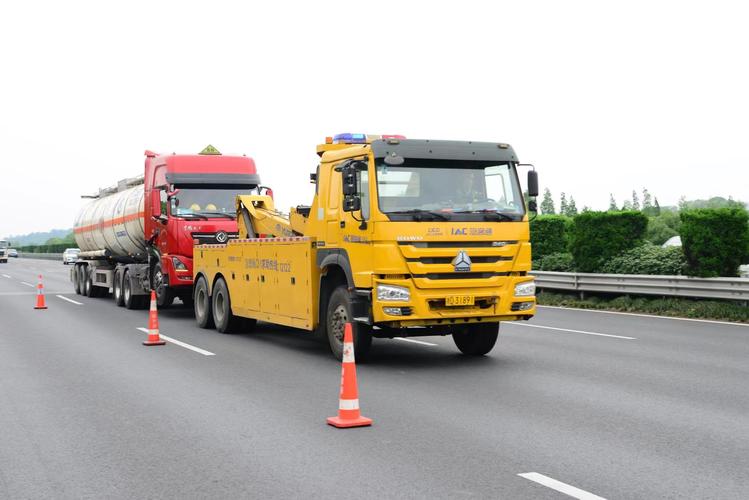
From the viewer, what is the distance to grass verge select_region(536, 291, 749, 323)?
1759cm

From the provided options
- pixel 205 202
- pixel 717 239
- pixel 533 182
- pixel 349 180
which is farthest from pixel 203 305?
pixel 717 239

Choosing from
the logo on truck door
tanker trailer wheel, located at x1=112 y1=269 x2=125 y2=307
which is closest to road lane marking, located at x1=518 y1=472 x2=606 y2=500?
the logo on truck door

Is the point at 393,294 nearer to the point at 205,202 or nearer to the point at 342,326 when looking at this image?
the point at 342,326

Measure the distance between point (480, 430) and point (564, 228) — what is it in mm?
18528

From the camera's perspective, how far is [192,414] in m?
8.38

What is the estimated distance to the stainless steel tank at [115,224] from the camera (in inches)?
878

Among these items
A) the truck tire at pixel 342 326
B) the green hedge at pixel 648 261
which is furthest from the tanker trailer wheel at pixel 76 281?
the truck tire at pixel 342 326

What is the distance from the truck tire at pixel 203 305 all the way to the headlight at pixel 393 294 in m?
6.94

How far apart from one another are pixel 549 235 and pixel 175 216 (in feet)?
36.2

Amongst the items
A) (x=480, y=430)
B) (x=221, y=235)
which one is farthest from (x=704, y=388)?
(x=221, y=235)

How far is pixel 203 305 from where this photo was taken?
56.8 ft

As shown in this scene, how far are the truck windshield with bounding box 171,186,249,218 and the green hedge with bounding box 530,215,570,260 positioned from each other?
9481 mm

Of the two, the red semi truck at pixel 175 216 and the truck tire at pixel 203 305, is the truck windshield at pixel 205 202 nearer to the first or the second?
the red semi truck at pixel 175 216

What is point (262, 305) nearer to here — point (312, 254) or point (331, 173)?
point (312, 254)
